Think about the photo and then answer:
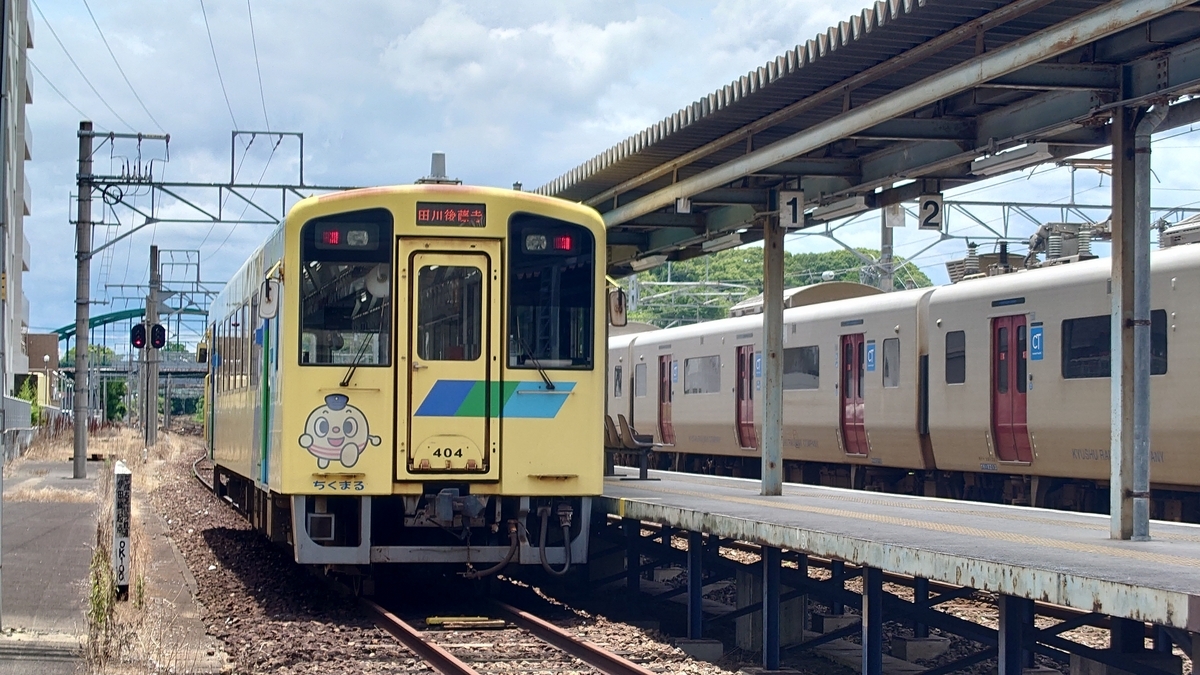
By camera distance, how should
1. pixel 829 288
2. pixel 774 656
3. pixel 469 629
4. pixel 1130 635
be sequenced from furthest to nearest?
pixel 829 288, pixel 469 629, pixel 774 656, pixel 1130 635

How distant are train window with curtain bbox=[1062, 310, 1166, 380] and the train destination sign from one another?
20.0 ft

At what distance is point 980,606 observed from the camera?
472 inches

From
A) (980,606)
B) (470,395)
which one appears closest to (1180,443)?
Answer: (980,606)

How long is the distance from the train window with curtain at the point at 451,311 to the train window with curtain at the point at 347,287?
28 cm

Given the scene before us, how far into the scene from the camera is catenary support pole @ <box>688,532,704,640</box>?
10.1 m

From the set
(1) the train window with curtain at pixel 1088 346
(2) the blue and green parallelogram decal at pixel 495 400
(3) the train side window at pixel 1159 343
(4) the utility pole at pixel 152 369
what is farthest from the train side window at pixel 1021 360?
(4) the utility pole at pixel 152 369

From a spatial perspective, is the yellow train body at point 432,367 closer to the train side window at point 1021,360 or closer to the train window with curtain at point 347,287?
the train window with curtain at point 347,287

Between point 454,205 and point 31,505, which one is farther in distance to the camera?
point 31,505

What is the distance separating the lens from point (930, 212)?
447 inches

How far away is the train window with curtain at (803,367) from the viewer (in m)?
18.8

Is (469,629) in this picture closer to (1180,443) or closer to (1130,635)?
(1130,635)

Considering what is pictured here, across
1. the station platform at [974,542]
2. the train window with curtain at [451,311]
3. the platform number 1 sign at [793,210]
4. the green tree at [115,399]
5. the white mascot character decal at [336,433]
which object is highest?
the platform number 1 sign at [793,210]

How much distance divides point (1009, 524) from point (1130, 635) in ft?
6.95

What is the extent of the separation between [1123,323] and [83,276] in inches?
860
